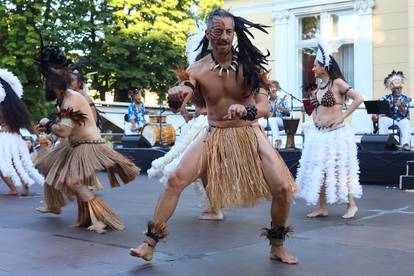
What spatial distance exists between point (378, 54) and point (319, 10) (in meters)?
2.18

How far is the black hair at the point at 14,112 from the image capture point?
8797mm

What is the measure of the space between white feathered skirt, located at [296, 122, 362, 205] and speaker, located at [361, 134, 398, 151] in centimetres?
424

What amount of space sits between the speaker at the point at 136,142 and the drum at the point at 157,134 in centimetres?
21

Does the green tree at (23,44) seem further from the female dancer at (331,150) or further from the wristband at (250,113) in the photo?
the wristband at (250,113)

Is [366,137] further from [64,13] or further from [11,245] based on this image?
[64,13]

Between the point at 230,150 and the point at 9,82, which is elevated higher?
the point at 9,82

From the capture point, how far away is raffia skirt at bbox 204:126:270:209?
4293 mm

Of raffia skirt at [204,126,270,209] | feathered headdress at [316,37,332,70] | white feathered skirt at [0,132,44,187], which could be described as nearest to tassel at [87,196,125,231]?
raffia skirt at [204,126,270,209]

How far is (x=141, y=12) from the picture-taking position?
94.1 feet

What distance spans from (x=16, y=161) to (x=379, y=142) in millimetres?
6419

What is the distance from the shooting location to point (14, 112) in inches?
352

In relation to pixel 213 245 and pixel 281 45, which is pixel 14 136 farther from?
pixel 281 45

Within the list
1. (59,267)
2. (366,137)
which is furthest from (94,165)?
(366,137)

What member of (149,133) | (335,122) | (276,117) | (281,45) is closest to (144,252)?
(335,122)
